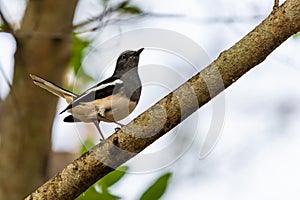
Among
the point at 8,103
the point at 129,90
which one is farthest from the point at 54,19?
the point at 129,90

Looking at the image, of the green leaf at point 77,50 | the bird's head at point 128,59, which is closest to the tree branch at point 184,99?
the bird's head at point 128,59

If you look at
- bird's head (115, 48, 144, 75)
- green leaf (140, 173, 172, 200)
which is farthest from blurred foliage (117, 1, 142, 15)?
green leaf (140, 173, 172, 200)

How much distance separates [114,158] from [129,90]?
2.14ft

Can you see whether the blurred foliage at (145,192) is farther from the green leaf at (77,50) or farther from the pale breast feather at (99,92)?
the green leaf at (77,50)

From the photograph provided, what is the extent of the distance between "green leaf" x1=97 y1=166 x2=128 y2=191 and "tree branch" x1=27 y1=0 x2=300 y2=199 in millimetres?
315

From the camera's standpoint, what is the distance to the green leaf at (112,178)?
2.27 meters

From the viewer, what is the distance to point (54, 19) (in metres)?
3.42

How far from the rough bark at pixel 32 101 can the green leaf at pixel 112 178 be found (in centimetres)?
98

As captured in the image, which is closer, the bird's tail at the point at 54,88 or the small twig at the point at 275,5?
the small twig at the point at 275,5

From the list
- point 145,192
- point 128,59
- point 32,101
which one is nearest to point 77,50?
point 32,101

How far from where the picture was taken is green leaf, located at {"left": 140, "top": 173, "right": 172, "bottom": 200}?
6.91 ft

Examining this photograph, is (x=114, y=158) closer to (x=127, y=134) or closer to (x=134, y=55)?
(x=127, y=134)

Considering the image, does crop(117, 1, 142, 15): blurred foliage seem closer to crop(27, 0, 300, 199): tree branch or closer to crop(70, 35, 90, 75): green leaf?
crop(70, 35, 90, 75): green leaf

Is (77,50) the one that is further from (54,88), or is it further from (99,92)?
(99,92)
